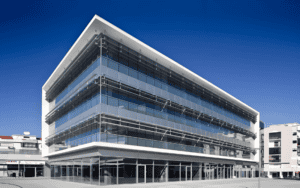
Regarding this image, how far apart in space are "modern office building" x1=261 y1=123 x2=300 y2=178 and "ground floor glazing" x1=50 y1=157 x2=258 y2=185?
43.1 meters

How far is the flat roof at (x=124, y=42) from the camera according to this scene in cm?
2459

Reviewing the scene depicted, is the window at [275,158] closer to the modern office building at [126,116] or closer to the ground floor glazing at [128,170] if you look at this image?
the modern office building at [126,116]

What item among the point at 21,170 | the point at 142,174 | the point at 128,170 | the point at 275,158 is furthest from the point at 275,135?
the point at 21,170

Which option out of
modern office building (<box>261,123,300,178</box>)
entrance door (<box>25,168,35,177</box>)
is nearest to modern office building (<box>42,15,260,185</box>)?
entrance door (<box>25,168,35,177</box>)

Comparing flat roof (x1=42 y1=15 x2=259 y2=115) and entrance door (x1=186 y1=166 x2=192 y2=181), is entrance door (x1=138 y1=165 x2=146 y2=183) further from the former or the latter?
flat roof (x1=42 y1=15 x2=259 y2=115)

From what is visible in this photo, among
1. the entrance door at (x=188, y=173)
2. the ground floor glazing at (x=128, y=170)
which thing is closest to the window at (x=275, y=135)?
the ground floor glazing at (x=128, y=170)

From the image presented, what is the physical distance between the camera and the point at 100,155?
77.3 feet

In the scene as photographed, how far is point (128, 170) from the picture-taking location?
85.5 feet

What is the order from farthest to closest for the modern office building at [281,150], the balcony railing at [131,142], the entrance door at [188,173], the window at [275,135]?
the window at [275,135]
the modern office building at [281,150]
the entrance door at [188,173]
the balcony railing at [131,142]

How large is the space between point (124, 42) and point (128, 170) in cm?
1253

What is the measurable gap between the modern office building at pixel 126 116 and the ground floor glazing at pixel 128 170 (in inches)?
3.5

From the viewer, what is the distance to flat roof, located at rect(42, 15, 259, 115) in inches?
968

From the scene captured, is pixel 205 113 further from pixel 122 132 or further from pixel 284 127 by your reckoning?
pixel 284 127

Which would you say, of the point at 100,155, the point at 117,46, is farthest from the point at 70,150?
the point at 117,46
